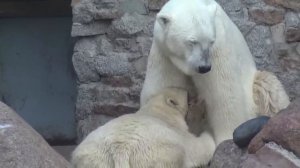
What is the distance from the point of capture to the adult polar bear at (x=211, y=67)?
4016 mm

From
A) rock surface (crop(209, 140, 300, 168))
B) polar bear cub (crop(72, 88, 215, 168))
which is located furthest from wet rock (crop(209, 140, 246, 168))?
polar bear cub (crop(72, 88, 215, 168))

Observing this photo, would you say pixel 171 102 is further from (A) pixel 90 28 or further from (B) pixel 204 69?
(A) pixel 90 28

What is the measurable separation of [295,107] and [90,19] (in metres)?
2.60

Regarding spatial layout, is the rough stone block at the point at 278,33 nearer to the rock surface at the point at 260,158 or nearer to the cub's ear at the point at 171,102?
the cub's ear at the point at 171,102

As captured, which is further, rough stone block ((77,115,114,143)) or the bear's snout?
rough stone block ((77,115,114,143))

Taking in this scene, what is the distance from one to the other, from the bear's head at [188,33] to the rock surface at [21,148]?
25.8 inches

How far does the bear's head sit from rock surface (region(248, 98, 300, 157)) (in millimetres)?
777

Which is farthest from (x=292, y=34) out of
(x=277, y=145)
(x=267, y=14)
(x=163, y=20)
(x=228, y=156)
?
(x=277, y=145)

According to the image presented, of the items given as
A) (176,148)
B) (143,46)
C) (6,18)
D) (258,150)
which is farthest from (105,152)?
(6,18)

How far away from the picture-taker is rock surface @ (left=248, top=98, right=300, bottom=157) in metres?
3.10

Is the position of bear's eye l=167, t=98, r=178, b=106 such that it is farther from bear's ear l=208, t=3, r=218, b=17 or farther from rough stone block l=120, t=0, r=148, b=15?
rough stone block l=120, t=0, r=148, b=15

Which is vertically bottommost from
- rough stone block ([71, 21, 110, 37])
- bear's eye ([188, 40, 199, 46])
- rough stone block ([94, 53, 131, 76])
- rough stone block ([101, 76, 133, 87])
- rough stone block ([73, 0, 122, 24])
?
rough stone block ([101, 76, 133, 87])

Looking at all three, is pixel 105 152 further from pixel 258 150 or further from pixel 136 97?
pixel 136 97

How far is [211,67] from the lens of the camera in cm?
410
